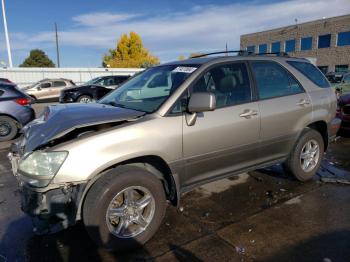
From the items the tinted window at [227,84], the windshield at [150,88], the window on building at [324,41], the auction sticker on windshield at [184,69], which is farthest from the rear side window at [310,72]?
the window on building at [324,41]

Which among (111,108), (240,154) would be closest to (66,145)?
(111,108)

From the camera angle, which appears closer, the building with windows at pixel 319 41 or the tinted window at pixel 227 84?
the tinted window at pixel 227 84

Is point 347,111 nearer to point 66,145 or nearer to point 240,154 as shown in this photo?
point 240,154

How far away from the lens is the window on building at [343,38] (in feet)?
125

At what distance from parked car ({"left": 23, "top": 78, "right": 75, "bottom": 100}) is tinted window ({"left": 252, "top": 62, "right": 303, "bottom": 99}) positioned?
1780 cm

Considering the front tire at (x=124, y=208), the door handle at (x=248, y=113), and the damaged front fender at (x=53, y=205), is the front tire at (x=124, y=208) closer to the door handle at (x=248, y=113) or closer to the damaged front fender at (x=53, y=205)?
the damaged front fender at (x=53, y=205)

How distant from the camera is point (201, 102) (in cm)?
305

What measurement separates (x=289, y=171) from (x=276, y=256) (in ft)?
6.40

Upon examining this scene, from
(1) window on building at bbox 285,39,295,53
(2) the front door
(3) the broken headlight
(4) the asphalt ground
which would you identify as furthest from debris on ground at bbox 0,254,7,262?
(1) window on building at bbox 285,39,295,53

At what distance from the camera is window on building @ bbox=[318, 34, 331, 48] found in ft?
132

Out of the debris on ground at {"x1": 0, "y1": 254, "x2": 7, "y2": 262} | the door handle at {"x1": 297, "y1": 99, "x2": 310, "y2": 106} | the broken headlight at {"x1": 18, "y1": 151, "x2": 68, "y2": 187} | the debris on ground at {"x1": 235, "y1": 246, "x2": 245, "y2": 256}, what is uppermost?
the door handle at {"x1": 297, "y1": 99, "x2": 310, "y2": 106}

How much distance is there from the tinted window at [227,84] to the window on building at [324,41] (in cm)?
4241

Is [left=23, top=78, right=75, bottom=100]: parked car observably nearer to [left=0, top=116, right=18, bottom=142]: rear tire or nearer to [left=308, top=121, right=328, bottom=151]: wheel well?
[left=0, top=116, right=18, bottom=142]: rear tire

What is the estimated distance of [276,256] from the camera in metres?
2.85
